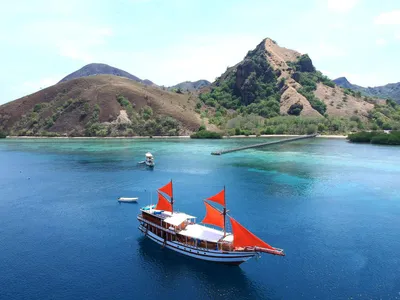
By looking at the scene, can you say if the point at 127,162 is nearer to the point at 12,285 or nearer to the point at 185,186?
the point at 185,186

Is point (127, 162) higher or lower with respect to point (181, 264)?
higher

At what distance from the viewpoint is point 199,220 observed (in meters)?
65.6

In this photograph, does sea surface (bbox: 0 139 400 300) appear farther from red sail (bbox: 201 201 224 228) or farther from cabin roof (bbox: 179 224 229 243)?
red sail (bbox: 201 201 224 228)

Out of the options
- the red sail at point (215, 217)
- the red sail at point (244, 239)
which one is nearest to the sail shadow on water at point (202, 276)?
the red sail at point (244, 239)

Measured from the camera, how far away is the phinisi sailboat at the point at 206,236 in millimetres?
46906

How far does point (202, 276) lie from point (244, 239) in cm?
792

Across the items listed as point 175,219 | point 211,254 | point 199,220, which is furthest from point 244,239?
point 199,220

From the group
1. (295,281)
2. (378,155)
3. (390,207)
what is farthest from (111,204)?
(378,155)

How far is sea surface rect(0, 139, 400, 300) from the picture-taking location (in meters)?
44.0

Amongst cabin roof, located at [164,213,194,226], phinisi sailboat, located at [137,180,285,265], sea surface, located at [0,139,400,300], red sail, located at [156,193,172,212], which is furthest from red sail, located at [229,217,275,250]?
red sail, located at [156,193,172,212]

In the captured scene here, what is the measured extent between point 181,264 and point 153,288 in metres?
7.25

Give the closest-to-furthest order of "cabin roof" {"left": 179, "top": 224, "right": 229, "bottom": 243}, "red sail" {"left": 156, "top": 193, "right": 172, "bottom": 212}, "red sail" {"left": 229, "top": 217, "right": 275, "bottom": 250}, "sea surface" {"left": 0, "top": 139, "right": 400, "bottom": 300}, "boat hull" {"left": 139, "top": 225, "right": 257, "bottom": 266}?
"sea surface" {"left": 0, "top": 139, "right": 400, "bottom": 300}, "red sail" {"left": 229, "top": 217, "right": 275, "bottom": 250}, "boat hull" {"left": 139, "top": 225, "right": 257, "bottom": 266}, "cabin roof" {"left": 179, "top": 224, "right": 229, "bottom": 243}, "red sail" {"left": 156, "top": 193, "right": 172, "bottom": 212}

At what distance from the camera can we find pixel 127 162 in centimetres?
13275

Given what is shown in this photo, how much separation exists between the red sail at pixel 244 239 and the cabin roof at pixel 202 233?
3.70 meters
